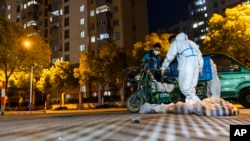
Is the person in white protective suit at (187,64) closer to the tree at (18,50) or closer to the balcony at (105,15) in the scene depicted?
the tree at (18,50)

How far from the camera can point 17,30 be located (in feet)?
93.1

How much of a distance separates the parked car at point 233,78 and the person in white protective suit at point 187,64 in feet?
13.1

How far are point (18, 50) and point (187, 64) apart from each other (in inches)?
913

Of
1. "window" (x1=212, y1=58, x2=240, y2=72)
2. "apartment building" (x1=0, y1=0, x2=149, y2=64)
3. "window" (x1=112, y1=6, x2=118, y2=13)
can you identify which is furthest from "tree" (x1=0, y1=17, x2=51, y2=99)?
"window" (x1=112, y1=6, x2=118, y2=13)

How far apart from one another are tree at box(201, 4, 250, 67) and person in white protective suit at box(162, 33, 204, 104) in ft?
49.9

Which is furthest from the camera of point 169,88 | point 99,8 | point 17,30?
point 99,8

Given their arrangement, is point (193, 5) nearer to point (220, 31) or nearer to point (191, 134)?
point (220, 31)

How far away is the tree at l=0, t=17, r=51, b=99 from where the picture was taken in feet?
84.1

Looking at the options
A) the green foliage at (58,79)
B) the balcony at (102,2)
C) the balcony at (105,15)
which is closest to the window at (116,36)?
the balcony at (105,15)

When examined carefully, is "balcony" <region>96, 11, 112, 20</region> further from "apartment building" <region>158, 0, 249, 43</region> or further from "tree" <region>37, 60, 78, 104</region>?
"apartment building" <region>158, 0, 249, 43</region>

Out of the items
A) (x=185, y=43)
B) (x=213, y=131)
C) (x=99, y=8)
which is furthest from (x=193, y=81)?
(x=99, y=8)

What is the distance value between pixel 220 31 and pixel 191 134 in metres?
21.0

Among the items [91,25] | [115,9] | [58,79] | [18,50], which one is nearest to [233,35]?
[18,50]

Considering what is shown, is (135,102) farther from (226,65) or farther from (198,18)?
(198,18)
